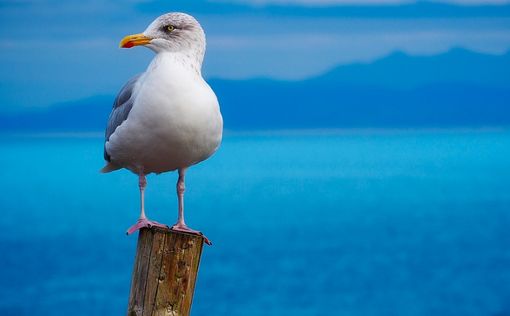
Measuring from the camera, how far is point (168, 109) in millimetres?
3320

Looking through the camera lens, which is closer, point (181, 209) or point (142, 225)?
point (142, 225)

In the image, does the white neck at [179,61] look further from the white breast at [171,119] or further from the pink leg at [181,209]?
the pink leg at [181,209]

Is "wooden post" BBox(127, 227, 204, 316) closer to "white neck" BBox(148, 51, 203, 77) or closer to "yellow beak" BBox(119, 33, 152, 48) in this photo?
"white neck" BBox(148, 51, 203, 77)

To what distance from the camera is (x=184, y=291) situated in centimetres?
332

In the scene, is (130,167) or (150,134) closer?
(150,134)

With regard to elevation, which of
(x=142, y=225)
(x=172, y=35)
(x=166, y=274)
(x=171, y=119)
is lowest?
(x=166, y=274)

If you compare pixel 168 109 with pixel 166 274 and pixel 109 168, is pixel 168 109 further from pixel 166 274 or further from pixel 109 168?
pixel 109 168

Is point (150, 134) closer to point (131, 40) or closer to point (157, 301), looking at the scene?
point (131, 40)

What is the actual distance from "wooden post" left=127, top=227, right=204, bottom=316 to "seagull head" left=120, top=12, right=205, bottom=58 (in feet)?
2.64

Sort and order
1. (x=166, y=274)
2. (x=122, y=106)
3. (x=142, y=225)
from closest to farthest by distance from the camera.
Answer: (x=166, y=274), (x=142, y=225), (x=122, y=106)

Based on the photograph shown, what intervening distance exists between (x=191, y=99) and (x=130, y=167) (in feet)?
1.96

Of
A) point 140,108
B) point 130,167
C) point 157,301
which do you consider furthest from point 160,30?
point 157,301

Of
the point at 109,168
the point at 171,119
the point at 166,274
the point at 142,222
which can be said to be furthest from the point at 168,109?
the point at 109,168

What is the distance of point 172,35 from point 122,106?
0.39 metres
